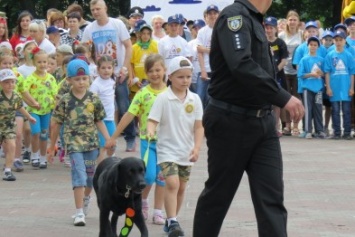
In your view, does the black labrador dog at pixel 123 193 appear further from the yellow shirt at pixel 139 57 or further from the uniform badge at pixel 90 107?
the yellow shirt at pixel 139 57

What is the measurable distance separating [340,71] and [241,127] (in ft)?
36.0

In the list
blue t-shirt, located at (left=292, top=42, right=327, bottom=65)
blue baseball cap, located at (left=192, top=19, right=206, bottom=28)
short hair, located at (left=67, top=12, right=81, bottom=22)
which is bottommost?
blue t-shirt, located at (left=292, top=42, right=327, bottom=65)

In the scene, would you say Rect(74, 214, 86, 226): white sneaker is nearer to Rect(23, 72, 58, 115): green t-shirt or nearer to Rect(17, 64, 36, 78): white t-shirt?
Rect(23, 72, 58, 115): green t-shirt

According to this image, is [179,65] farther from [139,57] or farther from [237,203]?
[139,57]

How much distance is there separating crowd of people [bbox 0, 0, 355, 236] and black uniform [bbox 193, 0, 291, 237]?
0.10 meters

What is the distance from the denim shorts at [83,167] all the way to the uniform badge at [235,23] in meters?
3.46

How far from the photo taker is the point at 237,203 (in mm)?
10641

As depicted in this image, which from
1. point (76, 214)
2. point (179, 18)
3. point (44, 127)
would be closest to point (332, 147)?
point (179, 18)

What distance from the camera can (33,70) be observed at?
14141mm

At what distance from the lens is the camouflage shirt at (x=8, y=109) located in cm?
1255

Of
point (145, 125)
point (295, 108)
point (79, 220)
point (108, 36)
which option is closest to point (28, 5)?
point (108, 36)

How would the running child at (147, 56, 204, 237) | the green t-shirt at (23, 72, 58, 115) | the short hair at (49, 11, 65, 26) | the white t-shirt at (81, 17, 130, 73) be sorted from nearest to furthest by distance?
the running child at (147, 56, 204, 237) < the green t-shirt at (23, 72, 58, 115) < the white t-shirt at (81, 17, 130, 73) < the short hair at (49, 11, 65, 26)

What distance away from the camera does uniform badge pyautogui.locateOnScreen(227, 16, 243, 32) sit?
6367mm

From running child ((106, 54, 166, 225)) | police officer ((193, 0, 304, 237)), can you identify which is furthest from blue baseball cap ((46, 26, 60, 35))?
police officer ((193, 0, 304, 237))
